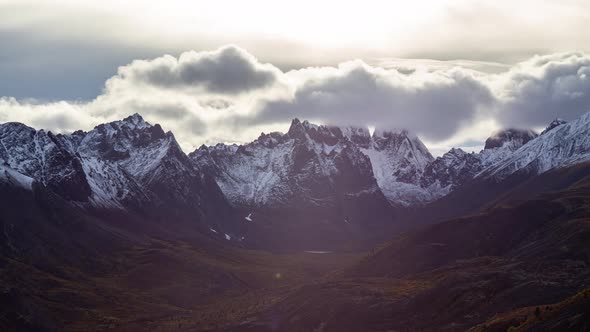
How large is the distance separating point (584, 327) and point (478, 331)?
47066 mm

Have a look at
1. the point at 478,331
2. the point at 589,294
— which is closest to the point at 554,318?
the point at 589,294

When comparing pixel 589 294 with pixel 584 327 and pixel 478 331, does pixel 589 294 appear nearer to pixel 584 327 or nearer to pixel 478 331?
pixel 584 327

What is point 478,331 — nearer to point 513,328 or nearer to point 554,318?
point 513,328

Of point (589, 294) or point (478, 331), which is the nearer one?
point (589, 294)

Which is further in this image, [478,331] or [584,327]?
[478,331]

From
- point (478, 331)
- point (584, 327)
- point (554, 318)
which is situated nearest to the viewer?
point (584, 327)

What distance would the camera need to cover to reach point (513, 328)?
178875mm

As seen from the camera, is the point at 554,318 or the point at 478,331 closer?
the point at 554,318

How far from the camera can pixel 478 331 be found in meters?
199

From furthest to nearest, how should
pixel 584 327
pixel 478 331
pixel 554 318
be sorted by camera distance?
pixel 478 331 < pixel 554 318 < pixel 584 327

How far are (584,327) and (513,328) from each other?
86.1 ft

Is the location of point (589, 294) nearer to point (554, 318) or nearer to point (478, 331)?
point (554, 318)

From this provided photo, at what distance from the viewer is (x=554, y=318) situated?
168250 mm

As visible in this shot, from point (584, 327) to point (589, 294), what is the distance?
67.6 ft
